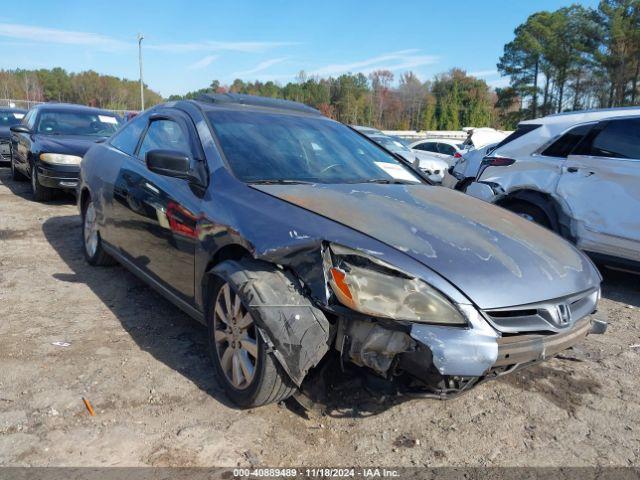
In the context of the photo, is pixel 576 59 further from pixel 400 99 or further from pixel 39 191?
pixel 39 191

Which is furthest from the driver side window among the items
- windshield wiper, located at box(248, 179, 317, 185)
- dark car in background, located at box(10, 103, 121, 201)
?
dark car in background, located at box(10, 103, 121, 201)

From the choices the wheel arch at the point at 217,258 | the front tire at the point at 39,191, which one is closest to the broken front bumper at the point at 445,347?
the wheel arch at the point at 217,258

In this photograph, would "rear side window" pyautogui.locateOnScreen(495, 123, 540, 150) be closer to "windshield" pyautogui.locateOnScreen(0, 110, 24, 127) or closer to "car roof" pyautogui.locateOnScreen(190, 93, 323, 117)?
"car roof" pyautogui.locateOnScreen(190, 93, 323, 117)

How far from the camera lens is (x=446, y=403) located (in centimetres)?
285

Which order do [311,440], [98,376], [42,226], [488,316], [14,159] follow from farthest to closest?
[14,159] → [42,226] → [98,376] → [311,440] → [488,316]

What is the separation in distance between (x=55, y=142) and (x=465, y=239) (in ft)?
24.2

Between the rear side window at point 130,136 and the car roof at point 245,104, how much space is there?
27.8 inches

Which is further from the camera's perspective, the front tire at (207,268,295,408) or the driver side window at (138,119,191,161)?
the driver side window at (138,119,191,161)

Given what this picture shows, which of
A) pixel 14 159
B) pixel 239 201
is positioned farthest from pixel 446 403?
pixel 14 159

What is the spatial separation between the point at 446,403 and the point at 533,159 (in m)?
3.51

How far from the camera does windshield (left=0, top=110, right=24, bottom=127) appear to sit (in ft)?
43.2

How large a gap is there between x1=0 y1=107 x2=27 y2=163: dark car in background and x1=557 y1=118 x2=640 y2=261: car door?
39.4ft

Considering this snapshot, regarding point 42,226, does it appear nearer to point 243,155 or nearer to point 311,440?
point 243,155

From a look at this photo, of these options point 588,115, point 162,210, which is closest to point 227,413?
point 162,210
